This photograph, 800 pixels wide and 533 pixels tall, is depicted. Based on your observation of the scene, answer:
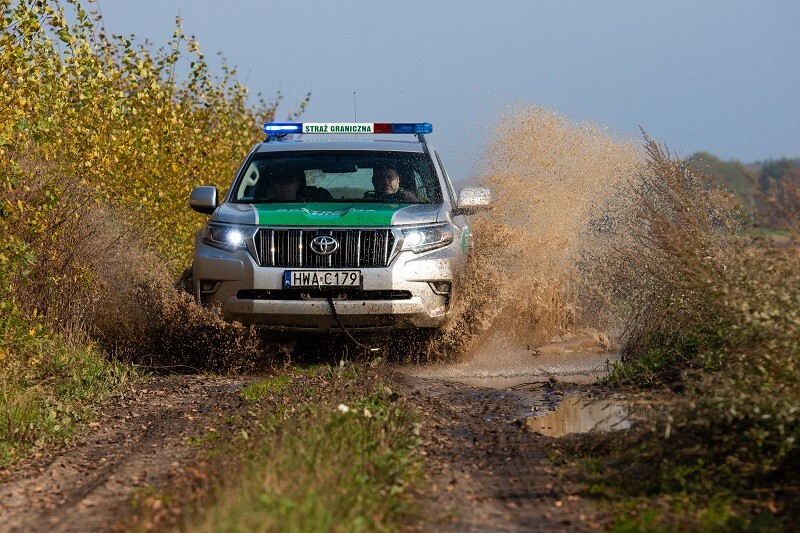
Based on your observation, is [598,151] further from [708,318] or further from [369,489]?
[369,489]

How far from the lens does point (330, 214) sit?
10.6 metres

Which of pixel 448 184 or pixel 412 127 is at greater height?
pixel 412 127

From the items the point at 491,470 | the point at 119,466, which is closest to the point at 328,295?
the point at 119,466

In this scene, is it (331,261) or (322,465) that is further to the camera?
(331,261)

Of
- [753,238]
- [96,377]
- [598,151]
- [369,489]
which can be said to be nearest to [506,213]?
[598,151]

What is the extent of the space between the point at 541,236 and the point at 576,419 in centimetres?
580

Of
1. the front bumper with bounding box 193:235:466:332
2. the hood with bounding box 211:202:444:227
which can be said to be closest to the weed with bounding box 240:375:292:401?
the front bumper with bounding box 193:235:466:332

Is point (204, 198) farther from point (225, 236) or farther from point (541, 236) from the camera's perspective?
point (541, 236)

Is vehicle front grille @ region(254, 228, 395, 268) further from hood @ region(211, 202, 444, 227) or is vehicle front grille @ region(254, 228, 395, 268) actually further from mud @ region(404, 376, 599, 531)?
mud @ region(404, 376, 599, 531)

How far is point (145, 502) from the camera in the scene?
5902 mm

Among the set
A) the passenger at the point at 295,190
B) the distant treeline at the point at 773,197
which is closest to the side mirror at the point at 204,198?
the passenger at the point at 295,190

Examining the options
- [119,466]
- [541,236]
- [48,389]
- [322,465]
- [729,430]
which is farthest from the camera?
[541,236]

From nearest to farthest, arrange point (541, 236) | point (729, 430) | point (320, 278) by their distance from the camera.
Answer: point (729, 430) → point (320, 278) → point (541, 236)

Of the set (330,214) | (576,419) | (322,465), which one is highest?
(330,214)
